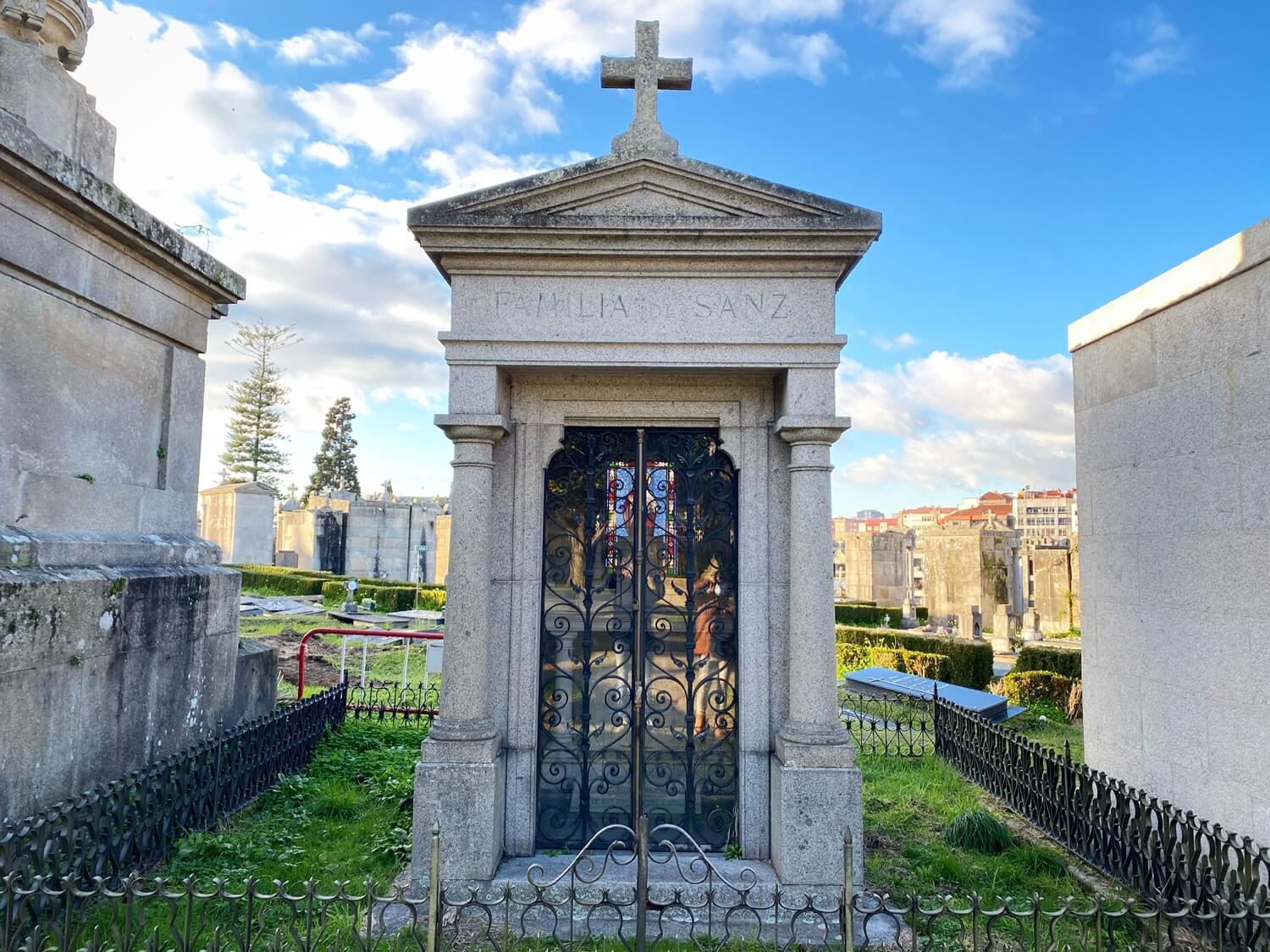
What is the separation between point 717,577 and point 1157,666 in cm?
321

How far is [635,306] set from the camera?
487 centimetres

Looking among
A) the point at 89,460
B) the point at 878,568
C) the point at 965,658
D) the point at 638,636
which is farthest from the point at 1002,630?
the point at 89,460

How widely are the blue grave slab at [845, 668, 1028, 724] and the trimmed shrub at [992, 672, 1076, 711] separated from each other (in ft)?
2.56

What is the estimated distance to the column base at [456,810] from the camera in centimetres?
443

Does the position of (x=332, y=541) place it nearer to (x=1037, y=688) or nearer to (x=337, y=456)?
(x=337, y=456)

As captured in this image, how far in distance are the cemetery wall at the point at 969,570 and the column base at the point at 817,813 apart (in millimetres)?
16080

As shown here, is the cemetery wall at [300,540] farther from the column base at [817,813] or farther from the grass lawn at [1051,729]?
the column base at [817,813]

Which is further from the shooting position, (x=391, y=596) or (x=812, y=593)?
(x=391, y=596)

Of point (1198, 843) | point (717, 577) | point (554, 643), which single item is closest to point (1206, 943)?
point (1198, 843)

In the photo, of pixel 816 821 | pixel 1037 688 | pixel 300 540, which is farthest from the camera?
pixel 300 540

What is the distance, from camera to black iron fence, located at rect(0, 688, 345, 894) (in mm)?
3721

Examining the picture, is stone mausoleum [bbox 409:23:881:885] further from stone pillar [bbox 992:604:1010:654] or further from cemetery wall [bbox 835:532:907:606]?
cemetery wall [bbox 835:532:907:606]

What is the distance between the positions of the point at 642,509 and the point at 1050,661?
10.9m

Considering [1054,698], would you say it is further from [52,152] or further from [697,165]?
[52,152]
